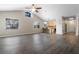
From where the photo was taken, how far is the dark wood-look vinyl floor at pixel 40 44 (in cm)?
144

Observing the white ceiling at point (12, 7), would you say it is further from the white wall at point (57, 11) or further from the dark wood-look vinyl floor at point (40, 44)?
the dark wood-look vinyl floor at point (40, 44)

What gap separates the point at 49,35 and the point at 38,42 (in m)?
0.19

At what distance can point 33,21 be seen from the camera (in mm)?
1537

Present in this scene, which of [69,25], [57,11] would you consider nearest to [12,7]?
[57,11]

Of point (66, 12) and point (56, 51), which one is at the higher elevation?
point (66, 12)

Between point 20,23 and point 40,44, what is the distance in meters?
0.41

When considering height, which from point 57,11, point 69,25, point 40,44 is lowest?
point 40,44

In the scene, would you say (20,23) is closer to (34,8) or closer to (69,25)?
(34,8)

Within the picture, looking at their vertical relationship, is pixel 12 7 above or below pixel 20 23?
above

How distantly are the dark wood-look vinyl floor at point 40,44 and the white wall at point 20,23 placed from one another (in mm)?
70

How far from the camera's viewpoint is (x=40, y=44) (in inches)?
59.1

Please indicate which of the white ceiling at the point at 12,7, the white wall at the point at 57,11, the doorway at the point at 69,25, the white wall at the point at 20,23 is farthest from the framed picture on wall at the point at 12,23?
the doorway at the point at 69,25
